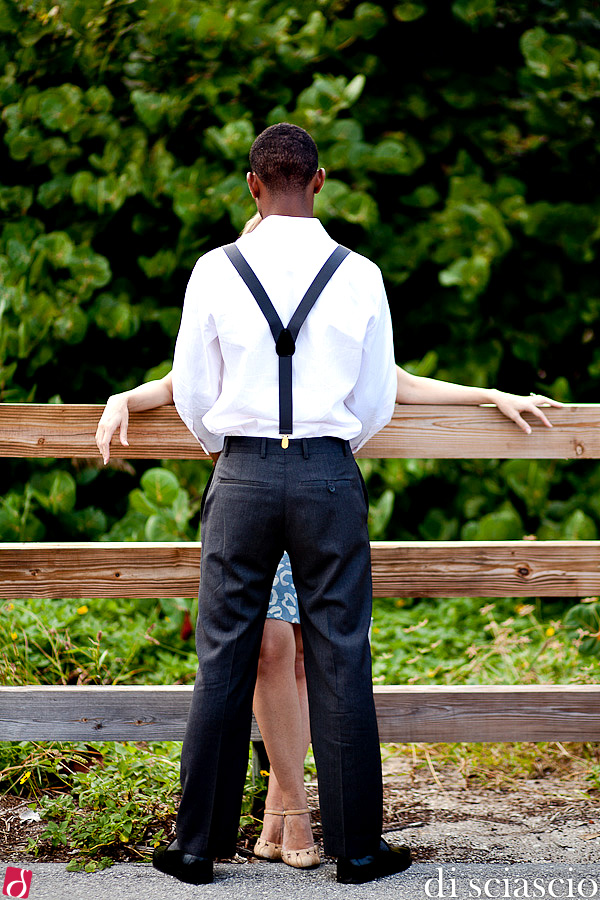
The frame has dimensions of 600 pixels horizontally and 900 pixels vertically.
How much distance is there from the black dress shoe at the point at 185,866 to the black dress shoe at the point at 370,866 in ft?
1.11

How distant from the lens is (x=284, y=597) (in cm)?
252

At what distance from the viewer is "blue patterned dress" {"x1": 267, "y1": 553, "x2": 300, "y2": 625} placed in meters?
2.51

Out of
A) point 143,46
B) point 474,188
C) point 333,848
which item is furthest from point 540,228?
point 333,848

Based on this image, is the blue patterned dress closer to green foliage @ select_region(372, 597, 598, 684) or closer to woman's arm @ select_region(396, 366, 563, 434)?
woman's arm @ select_region(396, 366, 563, 434)

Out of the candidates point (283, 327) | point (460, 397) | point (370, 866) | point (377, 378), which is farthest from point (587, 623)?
point (283, 327)

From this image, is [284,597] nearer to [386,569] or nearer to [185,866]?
[386,569]

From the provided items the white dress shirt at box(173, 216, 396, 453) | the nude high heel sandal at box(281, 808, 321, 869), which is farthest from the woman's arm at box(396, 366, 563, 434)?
the nude high heel sandal at box(281, 808, 321, 869)

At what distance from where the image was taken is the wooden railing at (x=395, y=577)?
2795 millimetres

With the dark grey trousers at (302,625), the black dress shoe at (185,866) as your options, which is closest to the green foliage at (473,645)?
the dark grey trousers at (302,625)

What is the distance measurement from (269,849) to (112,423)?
124 centimetres

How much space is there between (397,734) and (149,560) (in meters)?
0.92

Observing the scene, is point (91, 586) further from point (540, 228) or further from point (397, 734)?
point (540, 228)

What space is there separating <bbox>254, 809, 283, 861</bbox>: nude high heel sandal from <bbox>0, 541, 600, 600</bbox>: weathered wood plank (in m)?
0.67

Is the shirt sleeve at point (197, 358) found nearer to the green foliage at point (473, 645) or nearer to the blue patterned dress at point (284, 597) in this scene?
the blue patterned dress at point (284, 597)
